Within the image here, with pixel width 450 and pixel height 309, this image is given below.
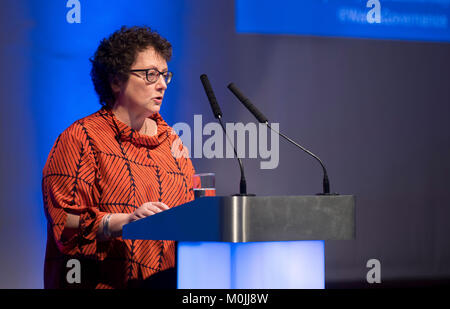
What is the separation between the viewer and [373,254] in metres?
3.86

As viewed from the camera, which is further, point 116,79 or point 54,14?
point 54,14

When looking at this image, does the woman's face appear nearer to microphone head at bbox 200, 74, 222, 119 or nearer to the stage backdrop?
microphone head at bbox 200, 74, 222, 119

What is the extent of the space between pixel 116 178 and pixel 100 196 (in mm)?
83

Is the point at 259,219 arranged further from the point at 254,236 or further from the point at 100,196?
the point at 100,196

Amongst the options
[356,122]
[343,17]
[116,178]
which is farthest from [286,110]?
[116,178]

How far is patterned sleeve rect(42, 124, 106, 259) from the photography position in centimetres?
200

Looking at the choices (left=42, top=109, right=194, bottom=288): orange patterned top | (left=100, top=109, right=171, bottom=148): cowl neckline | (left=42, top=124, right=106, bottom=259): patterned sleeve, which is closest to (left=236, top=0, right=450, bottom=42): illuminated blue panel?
(left=100, top=109, right=171, bottom=148): cowl neckline

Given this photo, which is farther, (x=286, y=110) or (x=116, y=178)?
(x=286, y=110)

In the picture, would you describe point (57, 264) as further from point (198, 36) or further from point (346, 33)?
point (346, 33)

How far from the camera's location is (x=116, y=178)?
83.4 inches

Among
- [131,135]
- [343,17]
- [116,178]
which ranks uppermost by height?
[343,17]

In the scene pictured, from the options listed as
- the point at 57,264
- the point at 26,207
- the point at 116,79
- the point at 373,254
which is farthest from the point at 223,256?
the point at 373,254

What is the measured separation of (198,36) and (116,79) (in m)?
1.32

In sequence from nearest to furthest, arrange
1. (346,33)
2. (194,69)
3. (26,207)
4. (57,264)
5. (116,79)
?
1. (57,264)
2. (116,79)
3. (26,207)
4. (194,69)
5. (346,33)
